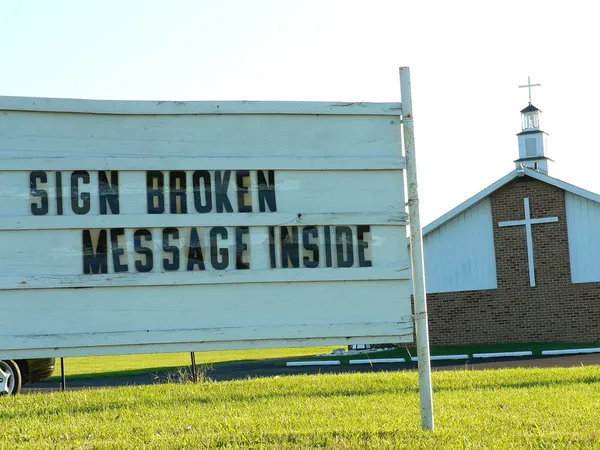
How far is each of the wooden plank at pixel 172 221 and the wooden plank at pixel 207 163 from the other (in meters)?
0.39

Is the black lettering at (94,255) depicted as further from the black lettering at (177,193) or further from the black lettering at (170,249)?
the black lettering at (177,193)

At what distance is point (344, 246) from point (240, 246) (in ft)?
2.79

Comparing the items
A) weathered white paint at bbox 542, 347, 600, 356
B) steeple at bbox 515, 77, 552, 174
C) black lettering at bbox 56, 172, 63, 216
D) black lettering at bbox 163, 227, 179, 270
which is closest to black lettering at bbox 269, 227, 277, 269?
black lettering at bbox 163, 227, 179, 270

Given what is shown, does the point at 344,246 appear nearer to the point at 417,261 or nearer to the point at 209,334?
the point at 417,261

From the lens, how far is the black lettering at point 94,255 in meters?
6.62

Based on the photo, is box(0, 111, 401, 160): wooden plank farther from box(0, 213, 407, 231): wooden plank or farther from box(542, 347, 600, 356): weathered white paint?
box(542, 347, 600, 356): weathered white paint

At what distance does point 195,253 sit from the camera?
6734 mm

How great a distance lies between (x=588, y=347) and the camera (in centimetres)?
2398

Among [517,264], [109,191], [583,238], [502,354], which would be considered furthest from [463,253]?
[109,191]

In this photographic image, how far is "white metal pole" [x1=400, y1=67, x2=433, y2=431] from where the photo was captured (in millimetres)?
6523

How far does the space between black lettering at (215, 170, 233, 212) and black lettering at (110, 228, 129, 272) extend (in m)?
0.79

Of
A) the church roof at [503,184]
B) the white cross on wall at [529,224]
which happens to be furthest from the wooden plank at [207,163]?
the white cross on wall at [529,224]

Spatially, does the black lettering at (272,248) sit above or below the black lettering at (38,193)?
below

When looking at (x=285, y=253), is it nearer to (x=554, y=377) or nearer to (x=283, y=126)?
(x=283, y=126)
